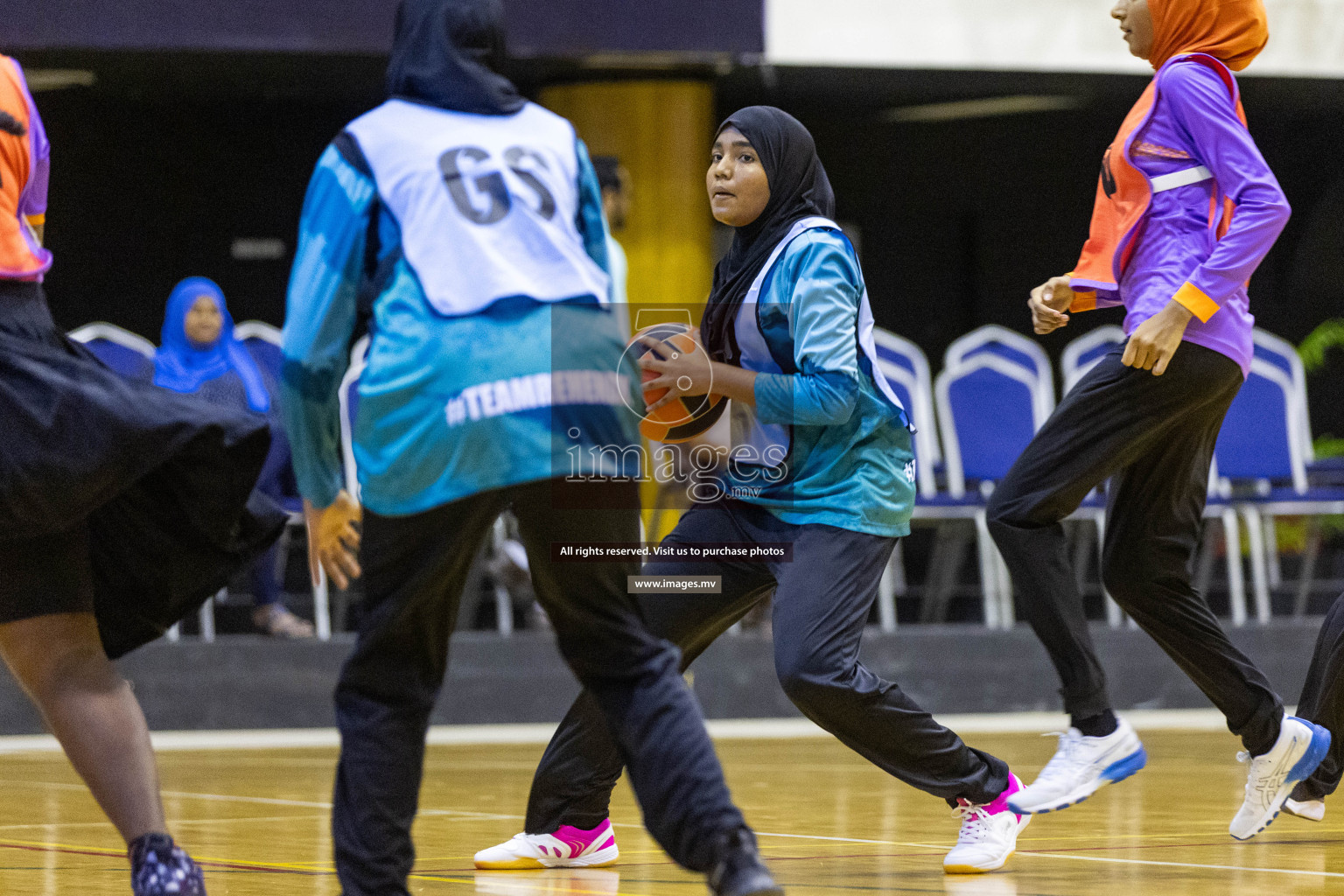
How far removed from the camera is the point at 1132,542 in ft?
12.1

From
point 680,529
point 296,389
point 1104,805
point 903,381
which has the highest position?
point 296,389

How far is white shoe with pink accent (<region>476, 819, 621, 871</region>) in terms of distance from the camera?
3512 mm

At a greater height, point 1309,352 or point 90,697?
point 90,697

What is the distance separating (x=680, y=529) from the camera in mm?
3412

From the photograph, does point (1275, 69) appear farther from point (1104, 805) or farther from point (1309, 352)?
point (1104, 805)

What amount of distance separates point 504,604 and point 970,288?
721 centimetres

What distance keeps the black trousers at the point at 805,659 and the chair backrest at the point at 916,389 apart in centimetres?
424

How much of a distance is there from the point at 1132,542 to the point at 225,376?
485cm

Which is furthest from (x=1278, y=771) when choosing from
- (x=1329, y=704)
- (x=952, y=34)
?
(x=952, y=34)

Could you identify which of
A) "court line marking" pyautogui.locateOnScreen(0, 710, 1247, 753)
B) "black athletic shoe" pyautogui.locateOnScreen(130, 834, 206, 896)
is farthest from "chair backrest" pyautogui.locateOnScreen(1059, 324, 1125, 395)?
"black athletic shoe" pyautogui.locateOnScreen(130, 834, 206, 896)

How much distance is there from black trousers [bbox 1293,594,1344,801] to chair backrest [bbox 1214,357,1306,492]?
13.8 feet

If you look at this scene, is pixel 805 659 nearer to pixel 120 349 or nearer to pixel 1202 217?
pixel 1202 217

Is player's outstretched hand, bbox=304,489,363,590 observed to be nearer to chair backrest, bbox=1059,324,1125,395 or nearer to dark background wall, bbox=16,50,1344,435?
chair backrest, bbox=1059,324,1125,395

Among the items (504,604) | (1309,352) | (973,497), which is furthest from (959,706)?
(1309,352)
